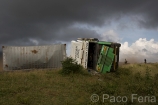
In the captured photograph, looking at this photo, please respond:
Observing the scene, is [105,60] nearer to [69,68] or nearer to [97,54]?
[97,54]

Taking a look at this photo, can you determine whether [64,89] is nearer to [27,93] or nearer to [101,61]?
[27,93]

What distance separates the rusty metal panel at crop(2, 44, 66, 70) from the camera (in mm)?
18047

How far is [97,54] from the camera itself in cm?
1703

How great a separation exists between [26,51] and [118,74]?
28.0 feet

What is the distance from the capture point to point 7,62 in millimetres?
18016

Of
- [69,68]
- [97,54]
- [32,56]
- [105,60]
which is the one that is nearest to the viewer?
[69,68]

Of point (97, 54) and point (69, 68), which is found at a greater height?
point (97, 54)

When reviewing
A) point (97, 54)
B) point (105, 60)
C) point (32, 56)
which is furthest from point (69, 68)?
point (32, 56)

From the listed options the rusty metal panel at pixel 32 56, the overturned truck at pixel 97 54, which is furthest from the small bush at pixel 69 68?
the rusty metal panel at pixel 32 56

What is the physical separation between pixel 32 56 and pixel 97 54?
6058 millimetres

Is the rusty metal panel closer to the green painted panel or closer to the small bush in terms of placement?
the small bush

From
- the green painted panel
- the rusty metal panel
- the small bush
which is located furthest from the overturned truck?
the rusty metal panel

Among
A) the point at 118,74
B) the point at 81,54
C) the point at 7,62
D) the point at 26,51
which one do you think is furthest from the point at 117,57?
the point at 7,62

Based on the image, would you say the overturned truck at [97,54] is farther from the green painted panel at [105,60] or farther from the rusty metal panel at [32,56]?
the rusty metal panel at [32,56]
